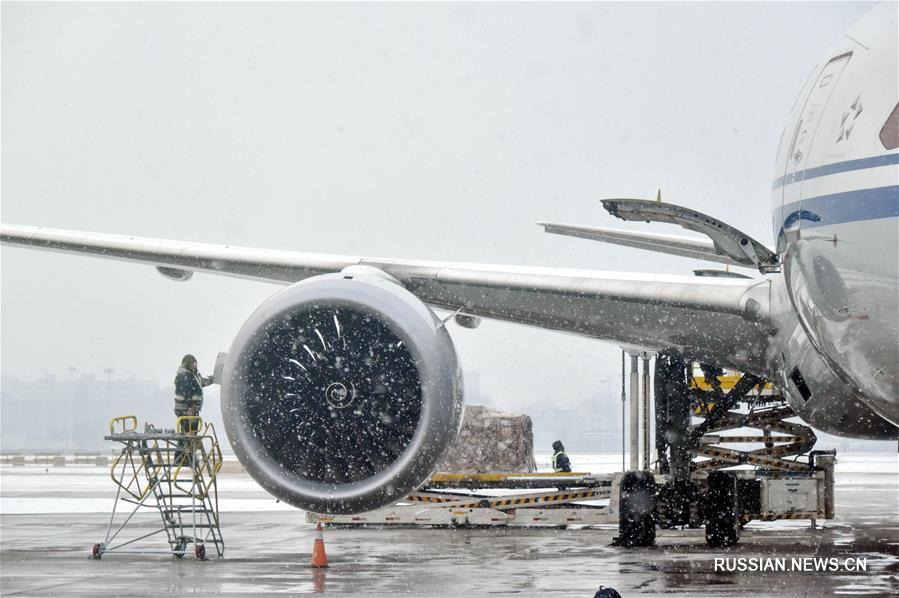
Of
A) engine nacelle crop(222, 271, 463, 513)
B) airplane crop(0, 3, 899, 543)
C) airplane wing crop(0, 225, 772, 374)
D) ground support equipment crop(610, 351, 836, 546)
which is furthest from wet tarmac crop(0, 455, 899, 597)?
airplane wing crop(0, 225, 772, 374)

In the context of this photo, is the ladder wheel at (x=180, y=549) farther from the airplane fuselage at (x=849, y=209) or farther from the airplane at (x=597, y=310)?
the airplane fuselage at (x=849, y=209)

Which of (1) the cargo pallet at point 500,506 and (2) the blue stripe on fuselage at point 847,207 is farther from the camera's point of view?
(1) the cargo pallet at point 500,506

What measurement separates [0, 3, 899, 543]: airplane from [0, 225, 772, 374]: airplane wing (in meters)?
0.02

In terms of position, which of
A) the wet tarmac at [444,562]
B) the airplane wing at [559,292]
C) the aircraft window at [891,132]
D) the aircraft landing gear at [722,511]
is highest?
the aircraft window at [891,132]

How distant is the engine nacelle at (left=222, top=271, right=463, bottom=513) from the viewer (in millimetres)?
7875

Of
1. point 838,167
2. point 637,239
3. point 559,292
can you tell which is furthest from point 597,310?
point 838,167

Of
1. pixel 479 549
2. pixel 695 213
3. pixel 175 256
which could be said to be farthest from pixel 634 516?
pixel 695 213

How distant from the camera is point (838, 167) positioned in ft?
18.4

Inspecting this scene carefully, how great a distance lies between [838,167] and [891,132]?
40 centimetres

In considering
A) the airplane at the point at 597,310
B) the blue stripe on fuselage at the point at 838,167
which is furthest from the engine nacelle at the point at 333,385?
the blue stripe on fuselage at the point at 838,167

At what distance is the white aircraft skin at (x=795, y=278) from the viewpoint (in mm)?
5391

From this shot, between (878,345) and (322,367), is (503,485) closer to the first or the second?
(322,367)

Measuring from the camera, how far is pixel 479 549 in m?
→ 11.6

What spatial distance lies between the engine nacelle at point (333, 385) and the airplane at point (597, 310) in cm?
1
